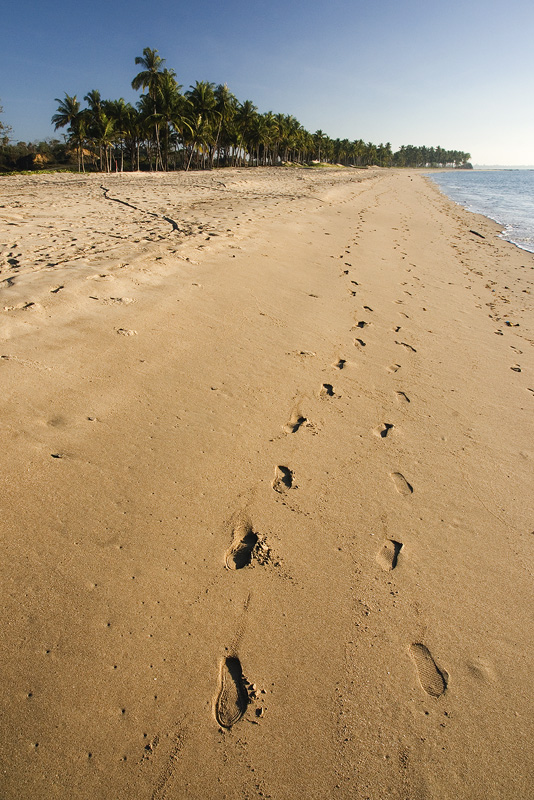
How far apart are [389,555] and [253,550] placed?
0.76m

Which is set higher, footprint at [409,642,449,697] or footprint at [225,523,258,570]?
footprint at [225,523,258,570]

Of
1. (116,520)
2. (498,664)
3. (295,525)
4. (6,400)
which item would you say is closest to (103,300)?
(6,400)

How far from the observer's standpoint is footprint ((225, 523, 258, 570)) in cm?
216

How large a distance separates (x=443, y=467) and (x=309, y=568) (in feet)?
4.63

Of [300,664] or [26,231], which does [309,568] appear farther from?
[26,231]

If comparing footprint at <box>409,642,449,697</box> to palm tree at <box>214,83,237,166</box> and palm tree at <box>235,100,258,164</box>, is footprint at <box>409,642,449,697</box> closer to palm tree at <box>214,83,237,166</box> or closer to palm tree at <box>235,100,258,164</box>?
palm tree at <box>214,83,237,166</box>

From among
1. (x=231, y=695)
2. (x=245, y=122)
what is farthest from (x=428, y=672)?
(x=245, y=122)

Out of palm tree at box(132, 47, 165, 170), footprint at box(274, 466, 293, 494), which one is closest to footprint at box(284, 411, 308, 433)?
footprint at box(274, 466, 293, 494)

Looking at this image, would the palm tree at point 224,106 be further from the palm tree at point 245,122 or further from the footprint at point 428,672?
the footprint at point 428,672

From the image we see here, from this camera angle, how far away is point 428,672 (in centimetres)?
178

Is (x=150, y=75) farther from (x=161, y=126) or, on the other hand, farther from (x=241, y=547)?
(x=241, y=547)

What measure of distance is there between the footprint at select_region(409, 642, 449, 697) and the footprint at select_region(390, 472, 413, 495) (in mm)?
1047

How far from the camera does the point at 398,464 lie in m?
3.00

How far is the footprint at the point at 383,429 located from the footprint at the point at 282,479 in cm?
90
